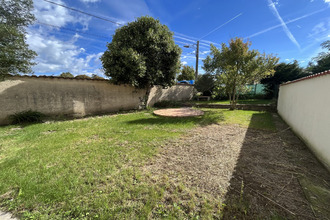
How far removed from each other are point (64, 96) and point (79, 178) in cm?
633

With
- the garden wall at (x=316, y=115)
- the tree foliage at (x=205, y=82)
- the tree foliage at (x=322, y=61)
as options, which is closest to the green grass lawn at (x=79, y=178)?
the garden wall at (x=316, y=115)

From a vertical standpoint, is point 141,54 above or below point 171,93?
above

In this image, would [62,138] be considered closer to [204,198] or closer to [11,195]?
[11,195]

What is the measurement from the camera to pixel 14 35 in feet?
13.4

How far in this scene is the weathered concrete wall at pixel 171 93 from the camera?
37.1 ft

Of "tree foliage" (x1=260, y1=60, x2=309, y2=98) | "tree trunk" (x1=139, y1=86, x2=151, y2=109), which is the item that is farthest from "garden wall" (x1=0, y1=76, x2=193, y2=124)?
"tree foliage" (x1=260, y1=60, x2=309, y2=98)

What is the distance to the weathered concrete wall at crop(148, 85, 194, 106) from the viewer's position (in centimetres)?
1130

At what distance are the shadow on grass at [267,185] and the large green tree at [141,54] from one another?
6.33 meters

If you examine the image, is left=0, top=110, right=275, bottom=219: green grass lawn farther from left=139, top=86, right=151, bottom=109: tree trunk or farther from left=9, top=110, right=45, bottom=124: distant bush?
left=139, top=86, right=151, bottom=109: tree trunk

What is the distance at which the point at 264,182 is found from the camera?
2.08 metres

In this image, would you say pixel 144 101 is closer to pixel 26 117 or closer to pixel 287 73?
pixel 26 117

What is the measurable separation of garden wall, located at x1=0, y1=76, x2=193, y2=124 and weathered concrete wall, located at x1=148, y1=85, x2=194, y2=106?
1420 millimetres

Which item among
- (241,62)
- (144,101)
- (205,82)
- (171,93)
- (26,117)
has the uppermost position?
(241,62)

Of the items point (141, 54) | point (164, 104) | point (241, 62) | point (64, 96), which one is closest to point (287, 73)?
point (241, 62)
